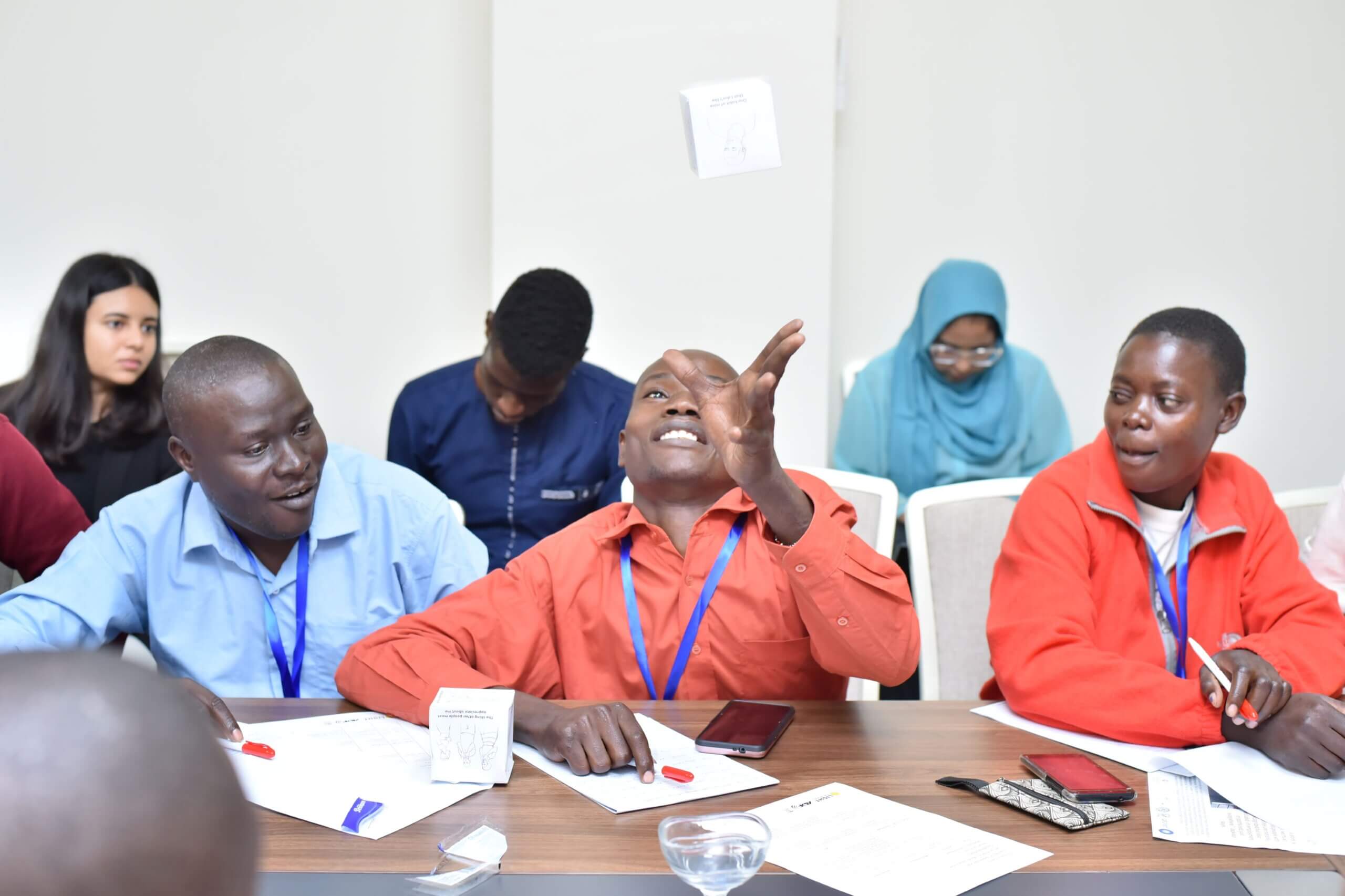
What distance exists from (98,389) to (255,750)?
216 centimetres

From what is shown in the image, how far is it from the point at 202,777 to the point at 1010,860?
1.03m

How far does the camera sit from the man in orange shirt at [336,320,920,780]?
1.68 meters

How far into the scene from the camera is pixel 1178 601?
6.48ft

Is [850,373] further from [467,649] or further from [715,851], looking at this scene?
[715,851]

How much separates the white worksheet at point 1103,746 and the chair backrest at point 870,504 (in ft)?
2.00

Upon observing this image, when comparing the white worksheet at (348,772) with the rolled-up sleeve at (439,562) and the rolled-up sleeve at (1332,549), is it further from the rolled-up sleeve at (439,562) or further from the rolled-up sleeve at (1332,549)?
the rolled-up sleeve at (1332,549)

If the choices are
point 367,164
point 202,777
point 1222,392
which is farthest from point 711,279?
point 202,777

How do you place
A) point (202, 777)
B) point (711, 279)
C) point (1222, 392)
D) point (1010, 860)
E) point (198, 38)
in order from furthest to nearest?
point (198, 38) < point (711, 279) < point (1222, 392) < point (1010, 860) < point (202, 777)

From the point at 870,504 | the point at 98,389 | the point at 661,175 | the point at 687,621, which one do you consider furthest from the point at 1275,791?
the point at 98,389

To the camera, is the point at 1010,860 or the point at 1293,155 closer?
the point at 1010,860

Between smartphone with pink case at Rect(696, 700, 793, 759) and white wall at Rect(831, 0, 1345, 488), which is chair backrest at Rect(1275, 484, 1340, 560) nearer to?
smartphone with pink case at Rect(696, 700, 793, 759)

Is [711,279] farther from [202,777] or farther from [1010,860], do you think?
[202,777]

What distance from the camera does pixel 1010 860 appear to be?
1232 mm

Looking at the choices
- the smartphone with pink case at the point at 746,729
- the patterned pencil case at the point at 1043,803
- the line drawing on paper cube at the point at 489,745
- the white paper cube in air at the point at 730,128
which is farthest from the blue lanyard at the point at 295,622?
the patterned pencil case at the point at 1043,803
